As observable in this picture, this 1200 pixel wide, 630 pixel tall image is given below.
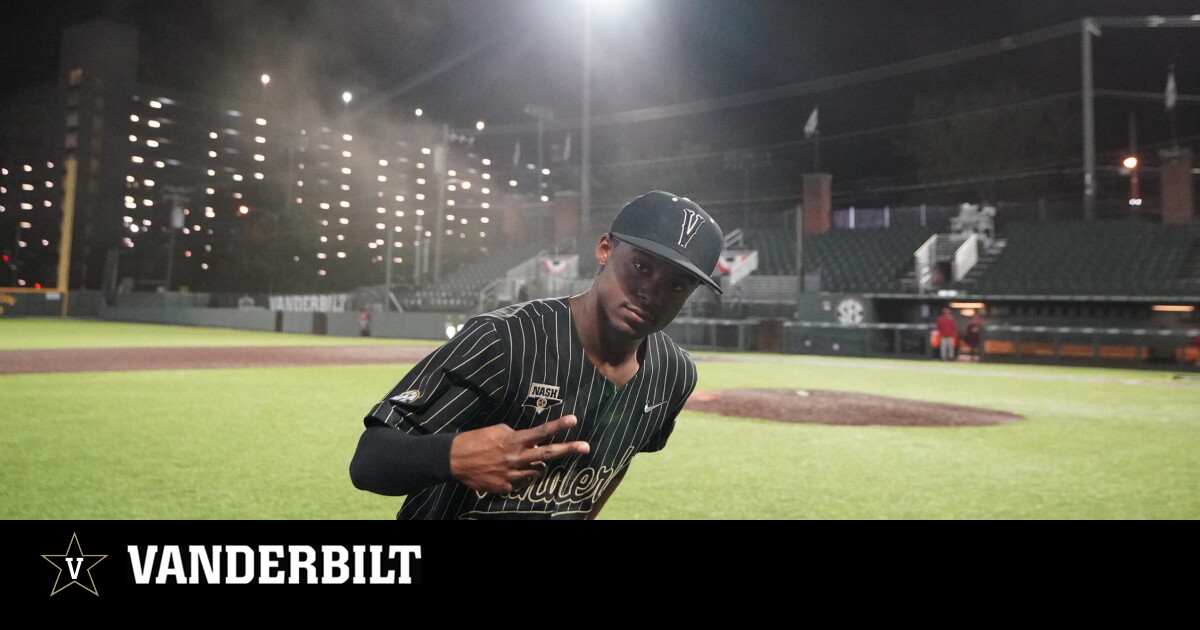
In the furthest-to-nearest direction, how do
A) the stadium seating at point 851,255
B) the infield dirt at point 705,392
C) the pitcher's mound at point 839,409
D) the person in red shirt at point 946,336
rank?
the stadium seating at point 851,255, the person in red shirt at point 946,336, the infield dirt at point 705,392, the pitcher's mound at point 839,409

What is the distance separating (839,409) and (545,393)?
35.3ft

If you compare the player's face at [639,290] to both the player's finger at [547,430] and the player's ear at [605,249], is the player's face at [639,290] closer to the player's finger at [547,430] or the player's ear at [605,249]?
the player's ear at [605,249]

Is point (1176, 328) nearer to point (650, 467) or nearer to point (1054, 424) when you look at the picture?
point (1054, 424)

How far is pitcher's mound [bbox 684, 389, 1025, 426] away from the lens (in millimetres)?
11000

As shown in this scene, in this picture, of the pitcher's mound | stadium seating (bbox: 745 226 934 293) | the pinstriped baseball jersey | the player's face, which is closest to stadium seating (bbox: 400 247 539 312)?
stadium seating (bbox: 745 226 934 293)

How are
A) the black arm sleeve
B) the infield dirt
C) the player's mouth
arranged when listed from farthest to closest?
the infield dirt
the player's mouth
the black arm sleeve

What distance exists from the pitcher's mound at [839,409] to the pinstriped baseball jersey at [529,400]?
345 inches

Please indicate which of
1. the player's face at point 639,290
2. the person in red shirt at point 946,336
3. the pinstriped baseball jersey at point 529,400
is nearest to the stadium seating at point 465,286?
the person in red shirt at point 946,336

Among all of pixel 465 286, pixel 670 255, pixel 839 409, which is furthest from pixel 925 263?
pixel 670 255

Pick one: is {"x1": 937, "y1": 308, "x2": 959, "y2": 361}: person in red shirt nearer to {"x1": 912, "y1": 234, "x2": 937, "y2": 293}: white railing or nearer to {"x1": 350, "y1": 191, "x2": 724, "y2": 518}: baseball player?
{"x1": 912, "y1": 234, "x2": 937, "y2": 293}: white railing

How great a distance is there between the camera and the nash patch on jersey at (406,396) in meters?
2.08

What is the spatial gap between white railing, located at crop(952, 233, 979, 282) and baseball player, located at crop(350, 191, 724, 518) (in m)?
30.2

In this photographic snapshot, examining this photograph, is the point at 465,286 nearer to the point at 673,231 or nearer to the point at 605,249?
the point at 605,249

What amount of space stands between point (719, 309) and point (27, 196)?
106674 millimetres
